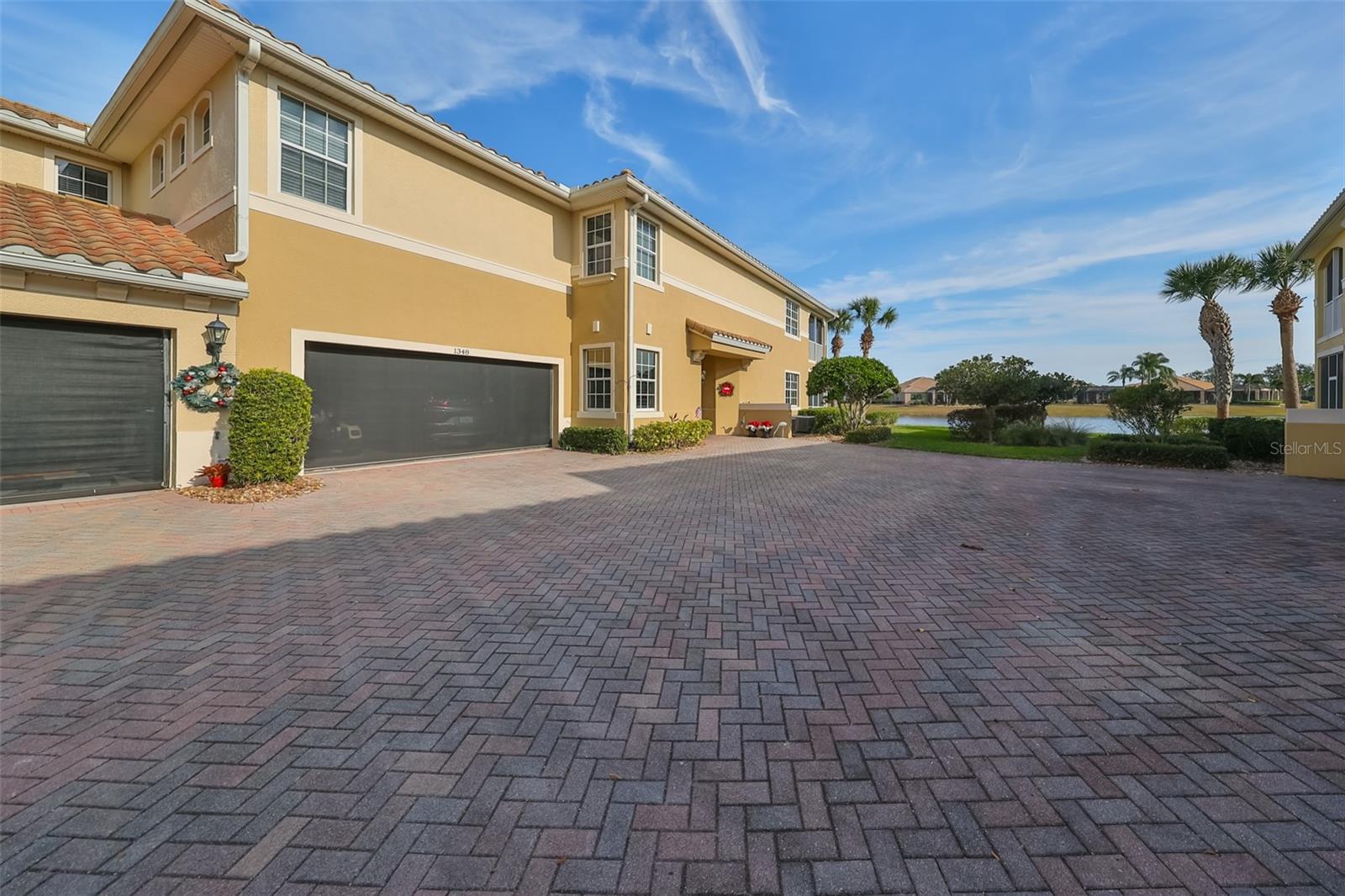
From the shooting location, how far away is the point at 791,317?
27.4 meters

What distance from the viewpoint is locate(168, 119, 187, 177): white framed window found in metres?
10.7

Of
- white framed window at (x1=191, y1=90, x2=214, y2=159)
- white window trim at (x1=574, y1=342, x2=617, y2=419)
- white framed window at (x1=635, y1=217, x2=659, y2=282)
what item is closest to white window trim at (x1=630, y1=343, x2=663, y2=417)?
white window trim at (x1=574, y1=342, x2=617, y2=419)

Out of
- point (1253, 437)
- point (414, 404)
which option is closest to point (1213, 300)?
point (1253, 437)

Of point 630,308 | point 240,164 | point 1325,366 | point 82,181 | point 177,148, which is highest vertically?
point 82,181

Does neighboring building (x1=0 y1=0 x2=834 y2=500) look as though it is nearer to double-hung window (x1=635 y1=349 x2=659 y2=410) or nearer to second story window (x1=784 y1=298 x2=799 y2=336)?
double-hung window (x1=635 y1=349 x2=659 y2=410)

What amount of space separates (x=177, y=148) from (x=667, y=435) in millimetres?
12497

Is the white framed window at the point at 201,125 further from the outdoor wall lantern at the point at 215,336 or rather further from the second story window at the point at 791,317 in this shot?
the second story window at the point at 791,317

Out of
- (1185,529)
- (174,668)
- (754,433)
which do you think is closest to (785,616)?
(174,668)

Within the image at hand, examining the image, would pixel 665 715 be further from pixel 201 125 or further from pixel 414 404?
pixel 201 125

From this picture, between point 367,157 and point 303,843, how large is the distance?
12.5 meters

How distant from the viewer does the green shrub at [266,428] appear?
26.6 ft

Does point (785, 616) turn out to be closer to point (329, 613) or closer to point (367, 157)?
point (329, 613)

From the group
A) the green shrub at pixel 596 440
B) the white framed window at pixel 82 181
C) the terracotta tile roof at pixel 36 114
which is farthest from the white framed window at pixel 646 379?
the terracotta tile roof at pixel 36 114

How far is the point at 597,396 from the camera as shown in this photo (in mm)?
15469
